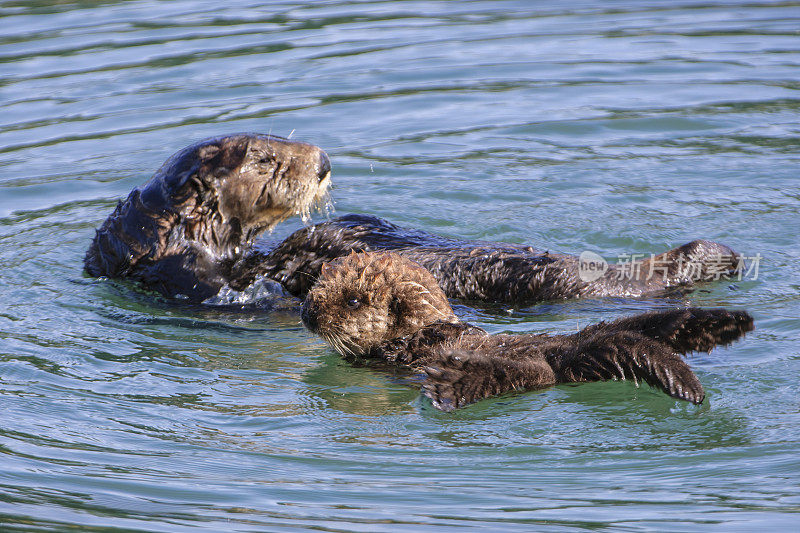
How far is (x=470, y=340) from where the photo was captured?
4.23 m

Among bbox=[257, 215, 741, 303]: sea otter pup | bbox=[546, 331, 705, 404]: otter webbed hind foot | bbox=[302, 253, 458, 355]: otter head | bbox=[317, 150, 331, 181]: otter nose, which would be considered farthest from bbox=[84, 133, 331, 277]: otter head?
bbox=[546, 331, 705, 404]: otter webbed hind foot

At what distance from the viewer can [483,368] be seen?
3.85m

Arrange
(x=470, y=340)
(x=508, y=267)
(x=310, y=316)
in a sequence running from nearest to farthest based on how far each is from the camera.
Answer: (x=470, y=340)
(x=310, y=316)
(x=508, y=267)

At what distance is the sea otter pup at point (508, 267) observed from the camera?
209 inches

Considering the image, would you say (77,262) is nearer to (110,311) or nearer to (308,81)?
(110,311)

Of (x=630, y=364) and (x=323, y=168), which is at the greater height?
(x=323, y=168)

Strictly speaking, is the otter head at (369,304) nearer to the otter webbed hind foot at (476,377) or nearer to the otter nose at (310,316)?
the otter nose at (310,316)

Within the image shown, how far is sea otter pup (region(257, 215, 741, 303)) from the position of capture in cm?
531

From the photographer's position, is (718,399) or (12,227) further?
(12,227)

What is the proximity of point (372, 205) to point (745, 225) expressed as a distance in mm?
2547

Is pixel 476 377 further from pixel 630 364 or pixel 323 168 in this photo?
pixel 323 168

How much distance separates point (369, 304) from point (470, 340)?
1.70 feet

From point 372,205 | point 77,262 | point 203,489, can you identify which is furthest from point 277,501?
point 372,205

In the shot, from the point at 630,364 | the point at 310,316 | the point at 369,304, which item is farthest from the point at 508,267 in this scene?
the point at 630,364
